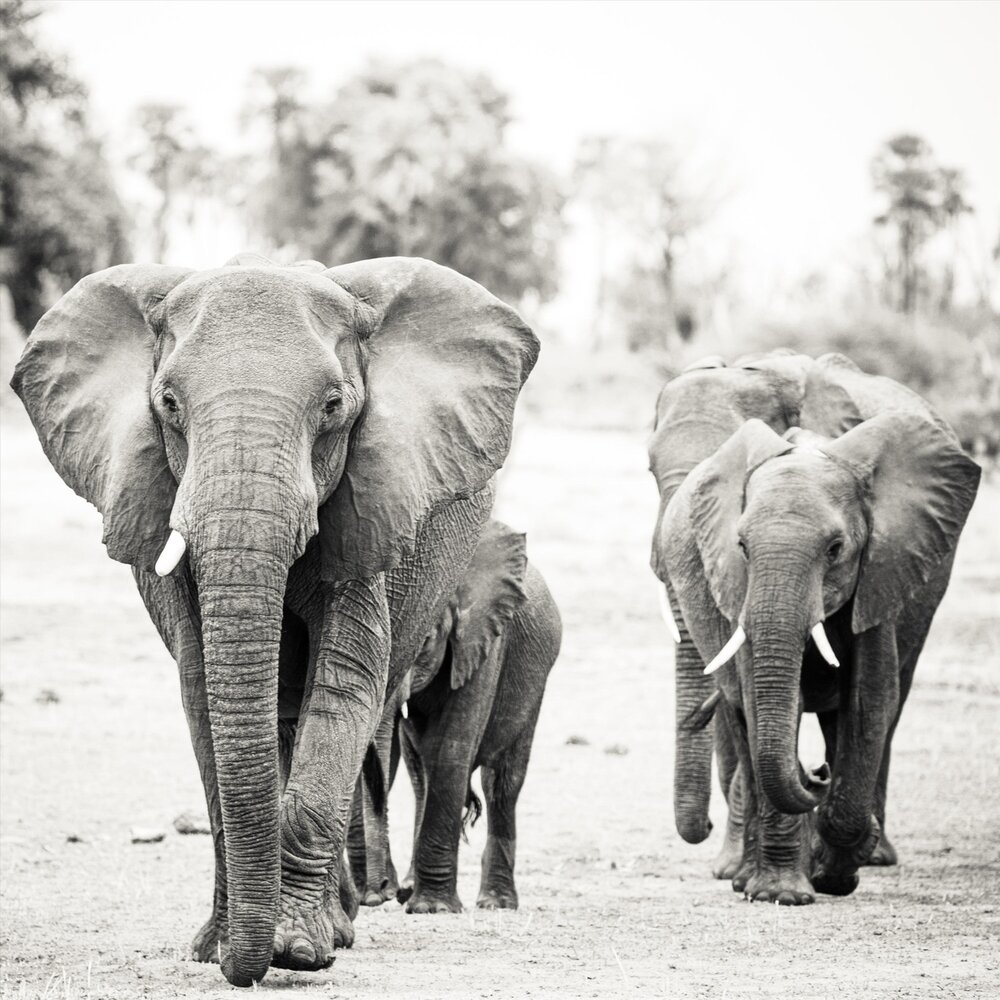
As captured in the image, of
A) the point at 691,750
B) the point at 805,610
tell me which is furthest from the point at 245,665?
the point at 691,750

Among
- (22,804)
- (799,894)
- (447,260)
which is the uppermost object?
(799,894)

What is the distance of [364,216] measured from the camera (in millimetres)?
40156

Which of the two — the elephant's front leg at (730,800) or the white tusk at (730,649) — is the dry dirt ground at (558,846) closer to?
the elephant's front leg at (730,800)

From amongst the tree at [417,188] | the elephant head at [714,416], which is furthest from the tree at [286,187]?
the elephant head at [714,416]

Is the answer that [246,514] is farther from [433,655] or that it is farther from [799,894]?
[799,894]

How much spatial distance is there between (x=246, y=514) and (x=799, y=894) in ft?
12.0

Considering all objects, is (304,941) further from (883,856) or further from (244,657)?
(883,856)

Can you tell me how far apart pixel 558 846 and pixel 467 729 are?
2.14m

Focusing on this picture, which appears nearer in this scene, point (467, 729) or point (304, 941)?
point (304, 941)

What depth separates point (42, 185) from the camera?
122 ft

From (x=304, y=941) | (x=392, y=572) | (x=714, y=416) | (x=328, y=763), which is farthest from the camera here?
(x=714, y=416)

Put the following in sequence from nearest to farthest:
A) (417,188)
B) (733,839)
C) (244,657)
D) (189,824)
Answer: (244,657)
(733,839)
(189,824)
(417,188)

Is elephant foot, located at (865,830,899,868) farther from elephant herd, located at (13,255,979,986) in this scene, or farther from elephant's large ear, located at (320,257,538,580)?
elephant's large ear, located at (320,257,538,580)

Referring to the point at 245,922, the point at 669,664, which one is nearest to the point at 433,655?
the point at 245,922
